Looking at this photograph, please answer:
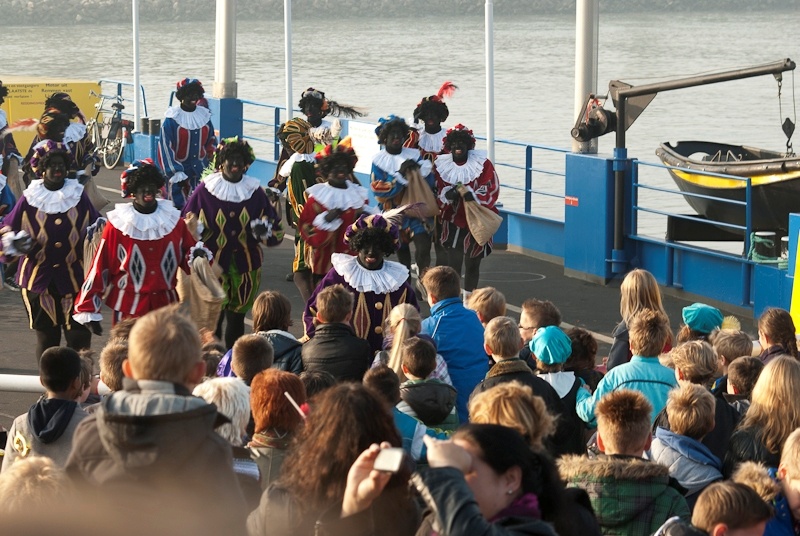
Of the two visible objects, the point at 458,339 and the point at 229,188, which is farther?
the point at 229,188

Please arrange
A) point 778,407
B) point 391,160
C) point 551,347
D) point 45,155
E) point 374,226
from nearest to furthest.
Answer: point 778,407 < point 551,347 < point 374,226 < point 45,155 < point 391,160

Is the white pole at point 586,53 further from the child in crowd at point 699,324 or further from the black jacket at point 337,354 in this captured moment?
the black jacket at point 337,354

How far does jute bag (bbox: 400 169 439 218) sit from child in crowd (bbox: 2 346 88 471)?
6142 millimetres

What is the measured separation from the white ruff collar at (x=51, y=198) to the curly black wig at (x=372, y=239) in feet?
6.43

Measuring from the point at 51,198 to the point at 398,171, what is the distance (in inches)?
124

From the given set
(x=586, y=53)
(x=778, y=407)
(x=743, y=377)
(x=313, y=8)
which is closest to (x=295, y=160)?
(x=586, y=53)

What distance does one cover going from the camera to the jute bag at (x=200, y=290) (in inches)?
327

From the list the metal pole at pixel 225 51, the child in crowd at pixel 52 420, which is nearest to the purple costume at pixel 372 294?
the child in crowd at pixel 52 420

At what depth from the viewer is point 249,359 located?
565cm

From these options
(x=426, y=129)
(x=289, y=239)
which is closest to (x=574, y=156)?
(x=426, y=129)

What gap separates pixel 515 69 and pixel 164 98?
40.8ft

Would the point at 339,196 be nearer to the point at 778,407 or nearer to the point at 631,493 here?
A: the point at 778,407

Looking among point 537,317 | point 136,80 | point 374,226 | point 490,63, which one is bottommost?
point 537,317

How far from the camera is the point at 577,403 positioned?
5824 millimetres
